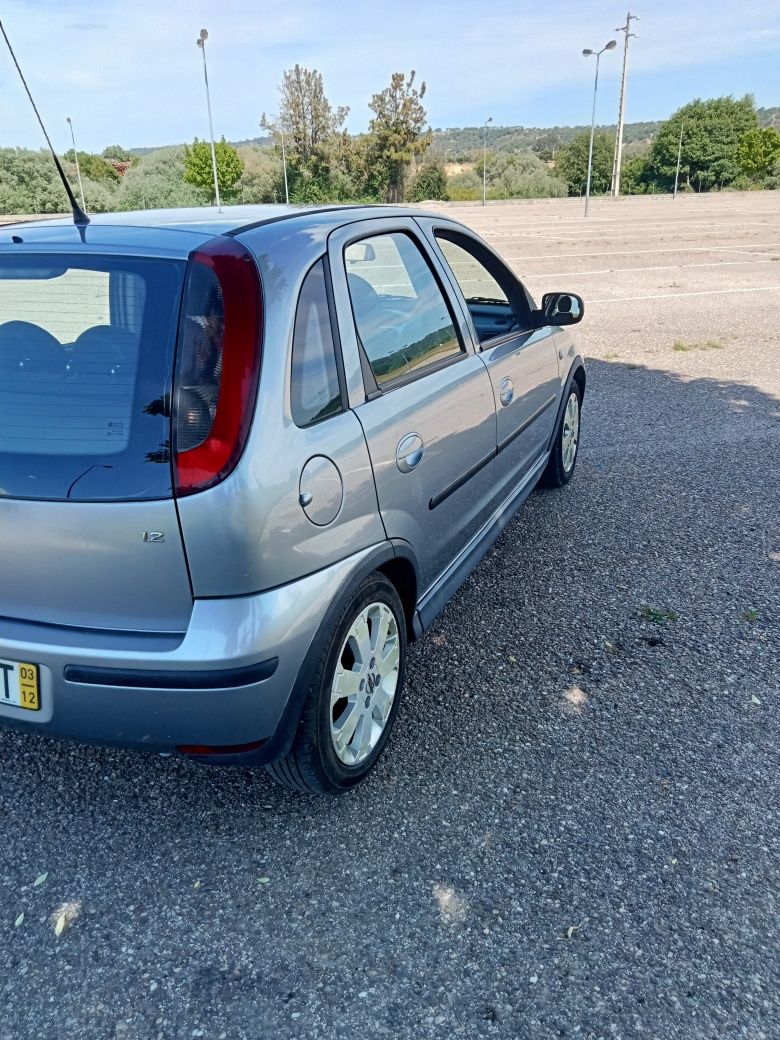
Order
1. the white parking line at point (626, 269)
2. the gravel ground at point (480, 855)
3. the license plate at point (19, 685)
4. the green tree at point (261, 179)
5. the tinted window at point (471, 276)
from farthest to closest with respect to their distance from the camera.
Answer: the green tree at point (261, 179), the white parking line at point (626, 269), the tinted window at point (471, 276), the license plate at point (19, 685), the gravel ground at point (480, 855)

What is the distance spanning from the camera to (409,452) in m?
2.67

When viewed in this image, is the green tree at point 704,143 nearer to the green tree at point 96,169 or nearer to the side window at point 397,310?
the green tree at point 96,169

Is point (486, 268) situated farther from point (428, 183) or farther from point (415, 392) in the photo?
point (428, 183)

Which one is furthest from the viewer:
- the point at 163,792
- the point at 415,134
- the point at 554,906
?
the point at 415,134

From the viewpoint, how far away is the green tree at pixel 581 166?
3004 inches

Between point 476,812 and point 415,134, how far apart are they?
2434 inches

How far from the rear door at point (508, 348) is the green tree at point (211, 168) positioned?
54.6 m

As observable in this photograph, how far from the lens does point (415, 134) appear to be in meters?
57.7

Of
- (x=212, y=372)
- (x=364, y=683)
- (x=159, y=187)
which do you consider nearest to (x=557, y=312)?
(x=364, y=683)

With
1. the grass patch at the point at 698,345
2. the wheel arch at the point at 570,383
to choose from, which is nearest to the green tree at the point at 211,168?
the grass patch at the point at 698,345

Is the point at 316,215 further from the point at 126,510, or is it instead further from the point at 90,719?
the point at 90,719

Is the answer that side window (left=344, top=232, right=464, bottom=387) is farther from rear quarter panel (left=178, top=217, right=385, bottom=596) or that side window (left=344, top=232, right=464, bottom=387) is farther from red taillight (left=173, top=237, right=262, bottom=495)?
red taillight (left=173, top=237, right=262, bottom=495)

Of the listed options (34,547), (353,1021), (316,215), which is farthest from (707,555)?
(34,547)

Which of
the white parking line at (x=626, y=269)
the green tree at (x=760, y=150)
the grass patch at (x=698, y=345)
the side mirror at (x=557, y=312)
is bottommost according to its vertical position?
the grass patch at (x=698, y=345)
